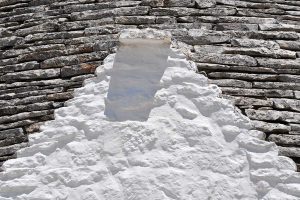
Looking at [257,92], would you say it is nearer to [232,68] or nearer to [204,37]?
[232,68]

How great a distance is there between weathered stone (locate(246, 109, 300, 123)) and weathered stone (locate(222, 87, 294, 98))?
16cm

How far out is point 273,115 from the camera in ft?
13.8

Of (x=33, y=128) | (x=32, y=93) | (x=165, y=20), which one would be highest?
(x=165, y=20)

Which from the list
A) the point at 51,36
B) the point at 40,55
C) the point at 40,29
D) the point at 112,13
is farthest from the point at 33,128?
the point at 112,13

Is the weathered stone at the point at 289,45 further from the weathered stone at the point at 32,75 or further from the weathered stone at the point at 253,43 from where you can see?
the weathered stone at the point at 32,75

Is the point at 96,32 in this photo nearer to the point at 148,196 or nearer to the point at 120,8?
the point at 120,8

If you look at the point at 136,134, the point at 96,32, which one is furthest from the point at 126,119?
the point at 96,32

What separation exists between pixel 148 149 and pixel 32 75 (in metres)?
1.21

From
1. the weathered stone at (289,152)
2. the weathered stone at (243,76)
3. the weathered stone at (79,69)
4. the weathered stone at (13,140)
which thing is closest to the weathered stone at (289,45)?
the weathered stone at (243,76)

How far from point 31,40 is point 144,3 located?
955 mm

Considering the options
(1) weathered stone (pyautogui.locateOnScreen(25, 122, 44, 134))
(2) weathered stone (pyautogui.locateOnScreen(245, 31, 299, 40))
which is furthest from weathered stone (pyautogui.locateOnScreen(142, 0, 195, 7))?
(1) weathered stone (pyautogui.locateOnScreen(25, 122, 44, 134))

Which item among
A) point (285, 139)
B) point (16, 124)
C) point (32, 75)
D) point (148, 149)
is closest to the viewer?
point (148, 149)

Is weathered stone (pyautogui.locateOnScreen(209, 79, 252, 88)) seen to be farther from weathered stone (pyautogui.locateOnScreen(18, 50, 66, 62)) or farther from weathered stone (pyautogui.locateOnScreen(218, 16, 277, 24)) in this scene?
weathered stone (pyautogui.locateOnScreen(18, 50, 66, 62))

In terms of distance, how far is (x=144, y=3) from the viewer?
5.08 meters
